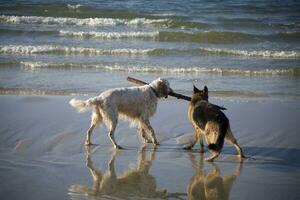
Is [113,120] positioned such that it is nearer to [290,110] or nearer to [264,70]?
[290,110]

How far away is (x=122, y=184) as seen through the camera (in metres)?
7.12

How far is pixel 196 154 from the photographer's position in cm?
859

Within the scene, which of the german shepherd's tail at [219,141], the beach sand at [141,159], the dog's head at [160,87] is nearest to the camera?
the beach sand at [141,159]

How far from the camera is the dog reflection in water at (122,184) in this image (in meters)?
6.73

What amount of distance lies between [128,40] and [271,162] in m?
13.1

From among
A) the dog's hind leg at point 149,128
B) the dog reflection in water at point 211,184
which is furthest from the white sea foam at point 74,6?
the dog reflection in water at point 211,184

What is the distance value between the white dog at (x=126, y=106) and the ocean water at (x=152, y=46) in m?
3.30

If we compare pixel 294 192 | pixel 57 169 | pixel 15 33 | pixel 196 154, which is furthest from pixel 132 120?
pixel 15 33

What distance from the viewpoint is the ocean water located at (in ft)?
45.3

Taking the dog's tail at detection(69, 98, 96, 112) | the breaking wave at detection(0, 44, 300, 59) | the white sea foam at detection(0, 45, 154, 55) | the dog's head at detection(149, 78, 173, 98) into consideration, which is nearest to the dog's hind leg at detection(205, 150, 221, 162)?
the dog's head at detection(149, 78, 173, 98)

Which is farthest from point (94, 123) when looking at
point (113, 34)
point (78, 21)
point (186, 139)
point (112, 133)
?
point (78, 21)

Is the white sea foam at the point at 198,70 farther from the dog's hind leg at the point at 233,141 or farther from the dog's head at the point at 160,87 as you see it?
the dog's hind leg at the point at 233,141

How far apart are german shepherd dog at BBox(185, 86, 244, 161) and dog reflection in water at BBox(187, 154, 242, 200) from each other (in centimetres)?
32

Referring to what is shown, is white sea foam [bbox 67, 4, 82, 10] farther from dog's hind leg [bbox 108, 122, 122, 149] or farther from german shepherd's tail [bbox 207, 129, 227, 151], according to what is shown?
german shepherd's tail [bbox 207, 129, 227, 151]
